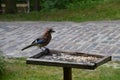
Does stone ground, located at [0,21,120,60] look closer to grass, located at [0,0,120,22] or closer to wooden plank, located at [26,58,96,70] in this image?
grass, located at [0,0,120,22]

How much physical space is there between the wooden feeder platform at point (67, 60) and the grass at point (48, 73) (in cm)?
196

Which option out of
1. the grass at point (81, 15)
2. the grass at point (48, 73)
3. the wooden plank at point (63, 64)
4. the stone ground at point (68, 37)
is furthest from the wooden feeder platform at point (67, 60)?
the grass at point (81, 15)

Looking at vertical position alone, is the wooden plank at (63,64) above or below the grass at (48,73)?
above

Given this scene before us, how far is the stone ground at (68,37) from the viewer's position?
9.34 m

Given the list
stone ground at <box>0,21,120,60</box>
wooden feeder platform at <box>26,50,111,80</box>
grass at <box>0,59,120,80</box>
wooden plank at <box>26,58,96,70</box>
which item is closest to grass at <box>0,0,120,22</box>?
stone ground at <box>0,21,120,60</box>

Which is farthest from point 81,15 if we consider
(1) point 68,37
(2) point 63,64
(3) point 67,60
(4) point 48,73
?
(2) point 63,64

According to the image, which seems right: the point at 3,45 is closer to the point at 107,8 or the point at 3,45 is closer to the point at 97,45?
the point at 97,45

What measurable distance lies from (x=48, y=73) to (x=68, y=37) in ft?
11.8

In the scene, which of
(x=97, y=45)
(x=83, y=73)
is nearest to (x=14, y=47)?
(x=97, y=45)

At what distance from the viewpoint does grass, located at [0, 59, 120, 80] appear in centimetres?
704

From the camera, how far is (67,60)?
484cm

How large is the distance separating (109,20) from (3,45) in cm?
453

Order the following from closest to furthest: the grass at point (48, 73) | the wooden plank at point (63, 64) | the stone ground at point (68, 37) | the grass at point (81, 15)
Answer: the wooden plank at point (63, 64), the grass at point (48, 73), the stone ground at point (68, 37), the grass at point (81, 15)

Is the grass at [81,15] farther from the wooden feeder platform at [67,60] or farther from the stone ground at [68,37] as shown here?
the wooden feeder platform at [67,60]
